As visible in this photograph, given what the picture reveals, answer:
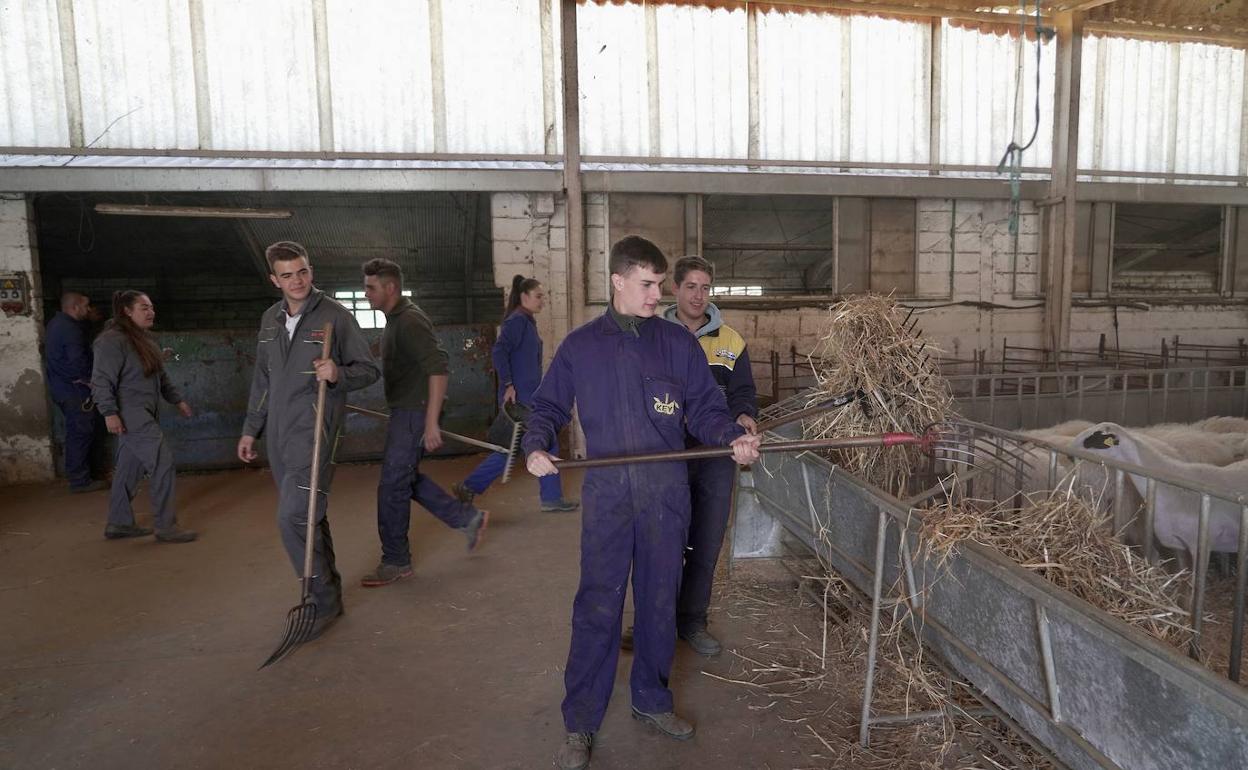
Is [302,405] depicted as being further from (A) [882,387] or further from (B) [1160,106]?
(B) [1160,106]

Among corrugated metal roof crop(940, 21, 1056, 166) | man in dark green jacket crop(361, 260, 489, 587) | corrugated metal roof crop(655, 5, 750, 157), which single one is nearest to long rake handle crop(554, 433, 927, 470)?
man in dark green jacket crop(361, 260, 489, 587)

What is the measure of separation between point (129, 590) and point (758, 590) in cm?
372

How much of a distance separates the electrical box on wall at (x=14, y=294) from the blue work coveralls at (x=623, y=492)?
23.2 ft

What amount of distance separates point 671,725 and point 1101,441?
2850 mm

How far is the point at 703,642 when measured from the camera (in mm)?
3549

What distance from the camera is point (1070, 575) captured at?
2393 mm

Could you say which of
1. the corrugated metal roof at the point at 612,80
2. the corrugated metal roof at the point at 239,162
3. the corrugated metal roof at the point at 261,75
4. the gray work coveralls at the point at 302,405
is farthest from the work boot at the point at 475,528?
the corrugated metal roof at the point at 261,75

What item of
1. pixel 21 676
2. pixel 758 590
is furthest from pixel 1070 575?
pixel 21 676

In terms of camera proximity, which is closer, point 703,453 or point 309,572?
point 703,453

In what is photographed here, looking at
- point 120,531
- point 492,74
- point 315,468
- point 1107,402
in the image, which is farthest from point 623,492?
point 492,74

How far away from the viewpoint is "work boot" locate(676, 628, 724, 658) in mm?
3533

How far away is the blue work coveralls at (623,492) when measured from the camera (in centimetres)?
267

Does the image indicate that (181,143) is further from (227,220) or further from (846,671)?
(846,671)

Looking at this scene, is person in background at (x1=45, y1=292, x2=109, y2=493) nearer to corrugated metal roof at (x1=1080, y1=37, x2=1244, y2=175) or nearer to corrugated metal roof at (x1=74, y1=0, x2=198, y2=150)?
corrugated metal roof at (x1=74, y1=0, x2=198, y2=150)
